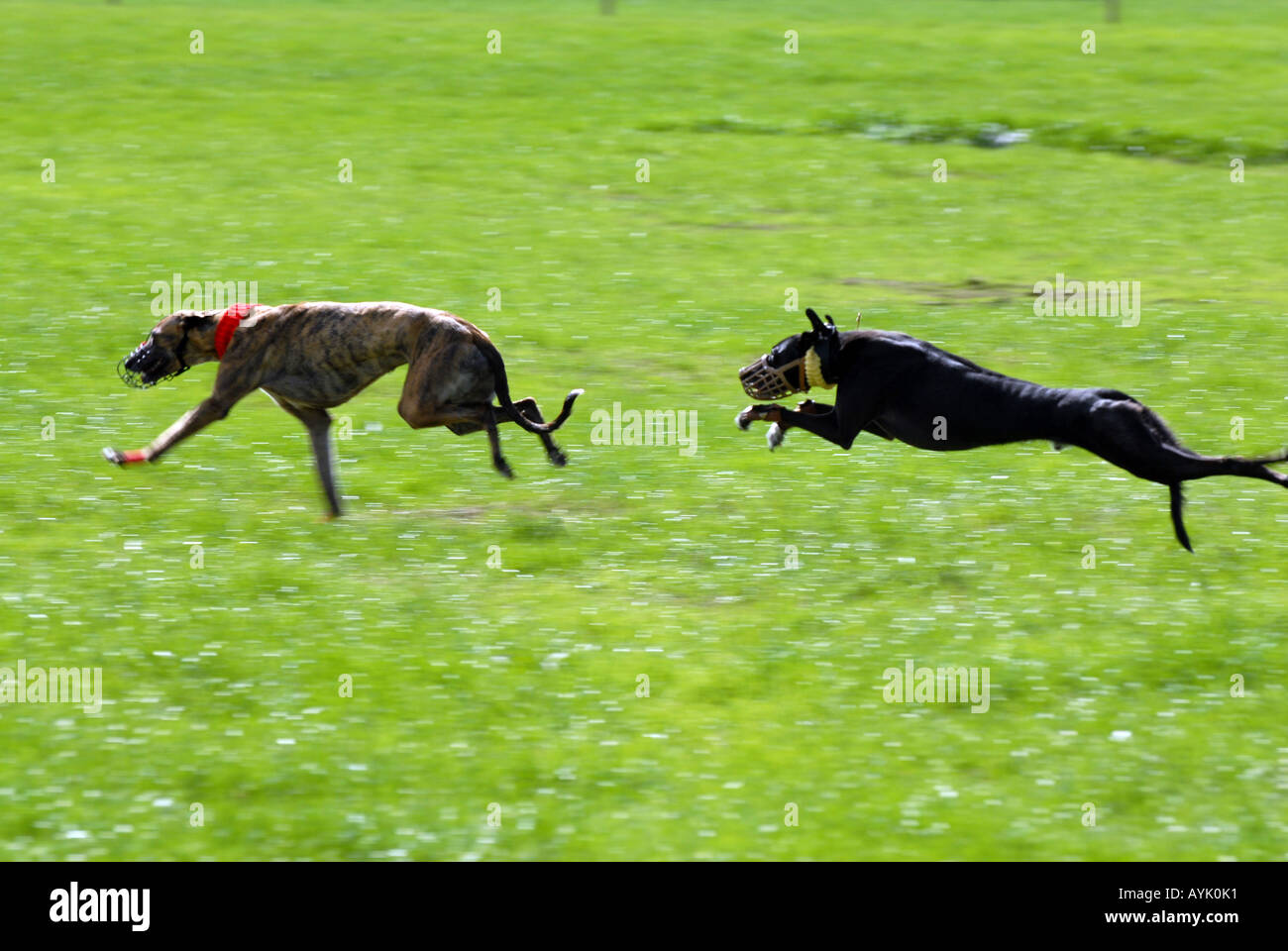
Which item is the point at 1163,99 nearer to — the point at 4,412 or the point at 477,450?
the point at 477,450

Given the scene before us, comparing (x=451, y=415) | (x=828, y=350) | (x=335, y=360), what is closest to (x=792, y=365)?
(x=828, y=350)

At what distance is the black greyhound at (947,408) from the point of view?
1098 centimetres

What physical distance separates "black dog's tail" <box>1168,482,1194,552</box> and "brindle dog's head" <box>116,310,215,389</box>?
22.4 feet

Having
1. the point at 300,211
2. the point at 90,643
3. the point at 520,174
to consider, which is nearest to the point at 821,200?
the point at 520,174

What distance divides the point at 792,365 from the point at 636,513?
7.94 ft

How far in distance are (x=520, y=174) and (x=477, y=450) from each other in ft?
43.3

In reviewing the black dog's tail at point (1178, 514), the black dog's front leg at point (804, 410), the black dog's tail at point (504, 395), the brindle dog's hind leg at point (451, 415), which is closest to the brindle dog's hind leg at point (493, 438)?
the brindle dog's hind leg at point (451, 415)

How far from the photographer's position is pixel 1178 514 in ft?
38.4

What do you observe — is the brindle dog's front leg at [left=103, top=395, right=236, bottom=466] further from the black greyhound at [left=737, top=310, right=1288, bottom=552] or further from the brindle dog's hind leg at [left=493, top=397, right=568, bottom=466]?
the black greyhound at [left=737, top=310, right=1288, bottom=552]

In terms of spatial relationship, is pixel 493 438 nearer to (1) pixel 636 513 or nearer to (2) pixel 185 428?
(1) pixel 636 513

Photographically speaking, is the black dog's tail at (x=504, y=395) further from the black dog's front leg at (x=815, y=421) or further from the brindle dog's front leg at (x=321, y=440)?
the brindle dog's front leg at (x=321, y=440)

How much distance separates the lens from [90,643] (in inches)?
410

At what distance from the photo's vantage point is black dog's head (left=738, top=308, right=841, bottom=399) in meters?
11.6

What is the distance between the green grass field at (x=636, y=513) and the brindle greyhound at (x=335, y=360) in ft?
3.44
